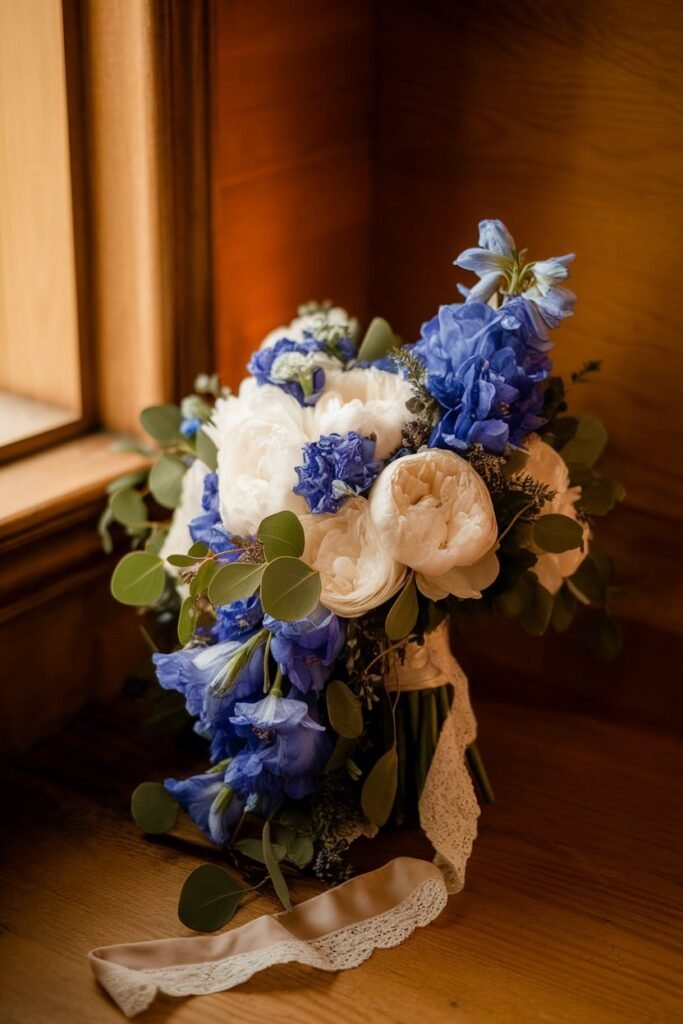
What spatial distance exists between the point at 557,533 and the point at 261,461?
26cm

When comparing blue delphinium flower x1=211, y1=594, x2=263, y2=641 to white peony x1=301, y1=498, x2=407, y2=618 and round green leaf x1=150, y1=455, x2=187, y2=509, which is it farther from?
round green leaf x1=150, y1=455, x2=187, y2=509

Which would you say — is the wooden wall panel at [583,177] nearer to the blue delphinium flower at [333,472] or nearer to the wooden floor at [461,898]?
the wooden floor at [461,898]

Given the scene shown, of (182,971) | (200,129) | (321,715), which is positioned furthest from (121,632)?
(200,129)

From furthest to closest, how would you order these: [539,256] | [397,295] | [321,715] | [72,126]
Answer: [397,295]
[539,256]
[72,126]
[321,715]

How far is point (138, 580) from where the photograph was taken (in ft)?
3.45

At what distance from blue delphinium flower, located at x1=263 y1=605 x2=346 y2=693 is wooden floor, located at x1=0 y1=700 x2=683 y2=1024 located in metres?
0.22

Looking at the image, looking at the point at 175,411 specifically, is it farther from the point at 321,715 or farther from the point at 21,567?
the point at 321,715

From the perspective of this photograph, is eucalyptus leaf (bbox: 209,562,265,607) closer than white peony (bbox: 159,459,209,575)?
Yes

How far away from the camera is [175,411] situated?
1.19 m

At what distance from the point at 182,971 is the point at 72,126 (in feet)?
2.71

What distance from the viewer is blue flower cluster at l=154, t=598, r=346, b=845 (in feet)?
3.02

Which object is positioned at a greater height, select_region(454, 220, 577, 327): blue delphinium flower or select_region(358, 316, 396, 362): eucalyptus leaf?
select_region(454, 220, 577, 327): blue delphinium flower

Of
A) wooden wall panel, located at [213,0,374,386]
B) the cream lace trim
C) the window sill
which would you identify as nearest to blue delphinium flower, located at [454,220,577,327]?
wooden wall panel, located at [213,0,374,386]

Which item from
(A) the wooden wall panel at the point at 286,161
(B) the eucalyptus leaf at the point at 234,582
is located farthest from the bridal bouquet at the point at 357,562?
(A) the wooden wall panel at the point at 286,161
